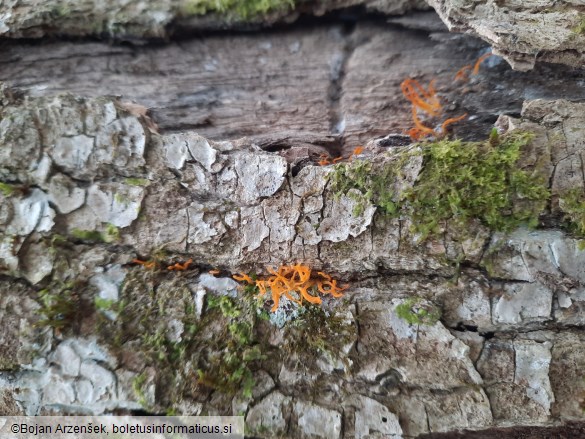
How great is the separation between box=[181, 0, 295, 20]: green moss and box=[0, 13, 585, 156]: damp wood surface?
23 centimetres

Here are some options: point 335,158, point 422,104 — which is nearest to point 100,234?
point 335,158

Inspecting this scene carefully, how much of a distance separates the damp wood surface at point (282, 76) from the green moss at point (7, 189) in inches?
42.2

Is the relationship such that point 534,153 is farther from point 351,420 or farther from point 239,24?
point 239,24

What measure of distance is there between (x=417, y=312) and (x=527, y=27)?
201 centimetres

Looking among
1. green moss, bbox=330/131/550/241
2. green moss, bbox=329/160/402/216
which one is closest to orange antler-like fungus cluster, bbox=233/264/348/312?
green moss, bbox=329/160/402/216

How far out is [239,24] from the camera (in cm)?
346

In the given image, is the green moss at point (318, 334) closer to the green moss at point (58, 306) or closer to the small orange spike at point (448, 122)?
the green moss at point (58, 306)

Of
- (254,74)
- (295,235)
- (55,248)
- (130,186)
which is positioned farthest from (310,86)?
(55,248)

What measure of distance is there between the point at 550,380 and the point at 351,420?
1.23 metres

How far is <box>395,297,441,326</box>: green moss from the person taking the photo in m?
2.56

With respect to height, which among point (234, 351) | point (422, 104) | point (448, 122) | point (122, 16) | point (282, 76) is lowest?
point (234, 351)

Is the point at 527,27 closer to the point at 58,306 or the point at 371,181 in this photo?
the point at 371,181

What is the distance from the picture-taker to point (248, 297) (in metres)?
2.78

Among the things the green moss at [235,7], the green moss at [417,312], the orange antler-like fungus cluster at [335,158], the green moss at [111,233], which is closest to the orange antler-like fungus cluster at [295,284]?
the green moss at [417,312]
